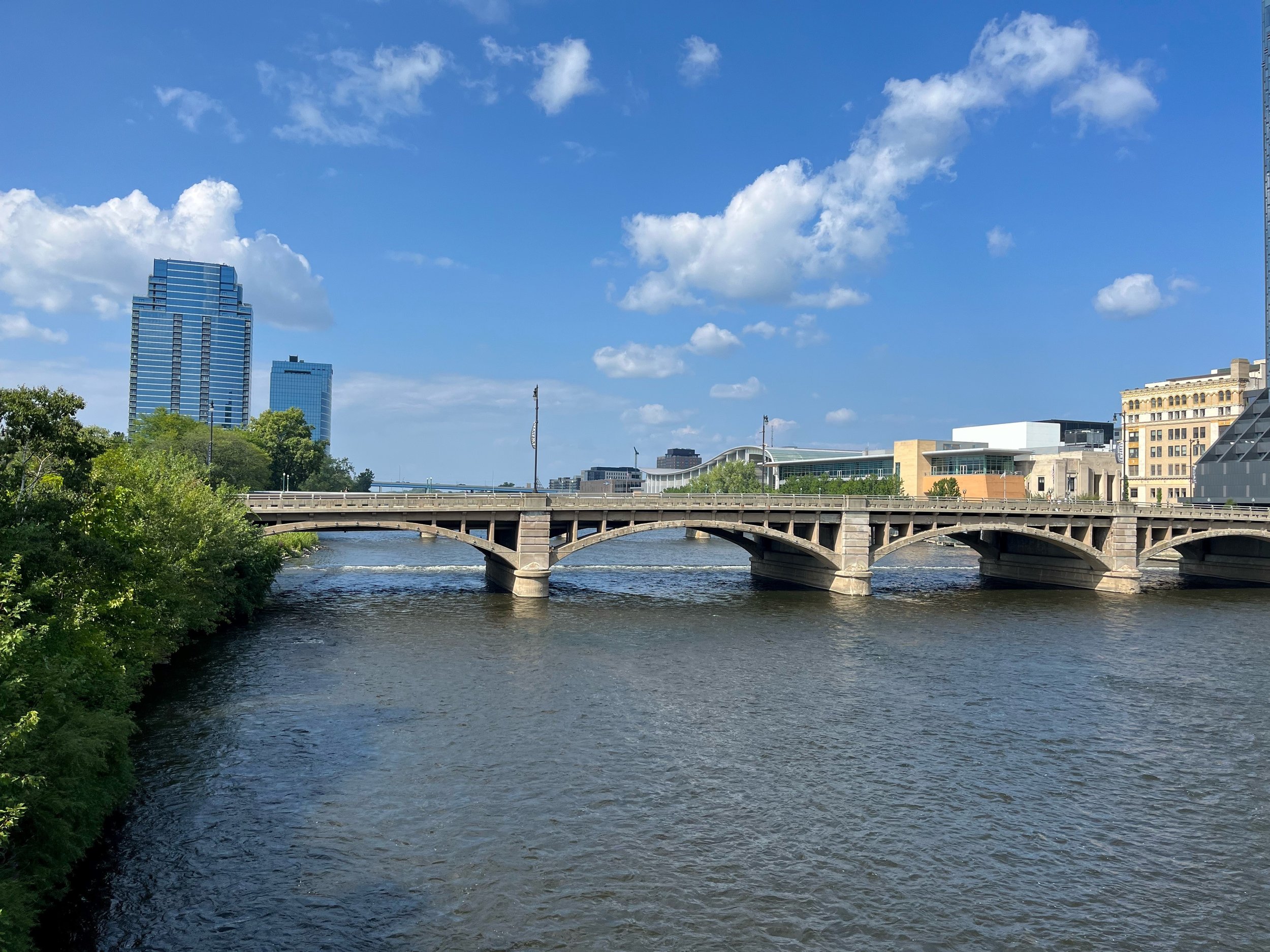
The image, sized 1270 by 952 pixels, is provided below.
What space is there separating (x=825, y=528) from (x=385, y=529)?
37947 millimetres

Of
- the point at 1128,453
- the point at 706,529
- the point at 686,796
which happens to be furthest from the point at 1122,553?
the point at 1128,453

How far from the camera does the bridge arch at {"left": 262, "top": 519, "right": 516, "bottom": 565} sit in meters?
57.6

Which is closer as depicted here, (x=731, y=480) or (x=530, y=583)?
(x=530, y=583)

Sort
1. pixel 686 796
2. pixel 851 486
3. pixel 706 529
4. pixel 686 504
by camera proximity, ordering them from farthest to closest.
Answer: pixel 851 486 < pixel 706 529 < pixel 686 504 < pixel 686 796

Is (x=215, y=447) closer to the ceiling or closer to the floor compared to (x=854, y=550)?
closer to the ceiling

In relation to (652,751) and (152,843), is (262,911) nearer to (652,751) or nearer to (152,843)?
(152,843)

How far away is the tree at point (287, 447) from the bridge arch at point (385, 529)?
79.6 m

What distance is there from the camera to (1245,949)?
61.5 feet

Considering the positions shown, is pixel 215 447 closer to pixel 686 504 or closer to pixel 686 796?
pixel 686 504

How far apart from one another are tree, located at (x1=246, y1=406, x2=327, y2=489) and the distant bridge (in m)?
71.9

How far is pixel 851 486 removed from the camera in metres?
154

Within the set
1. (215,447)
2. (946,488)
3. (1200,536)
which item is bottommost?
(1200,536)

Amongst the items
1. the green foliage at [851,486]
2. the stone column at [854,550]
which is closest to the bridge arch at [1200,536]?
the stone column at [854,550]

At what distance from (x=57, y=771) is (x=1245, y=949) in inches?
1001
